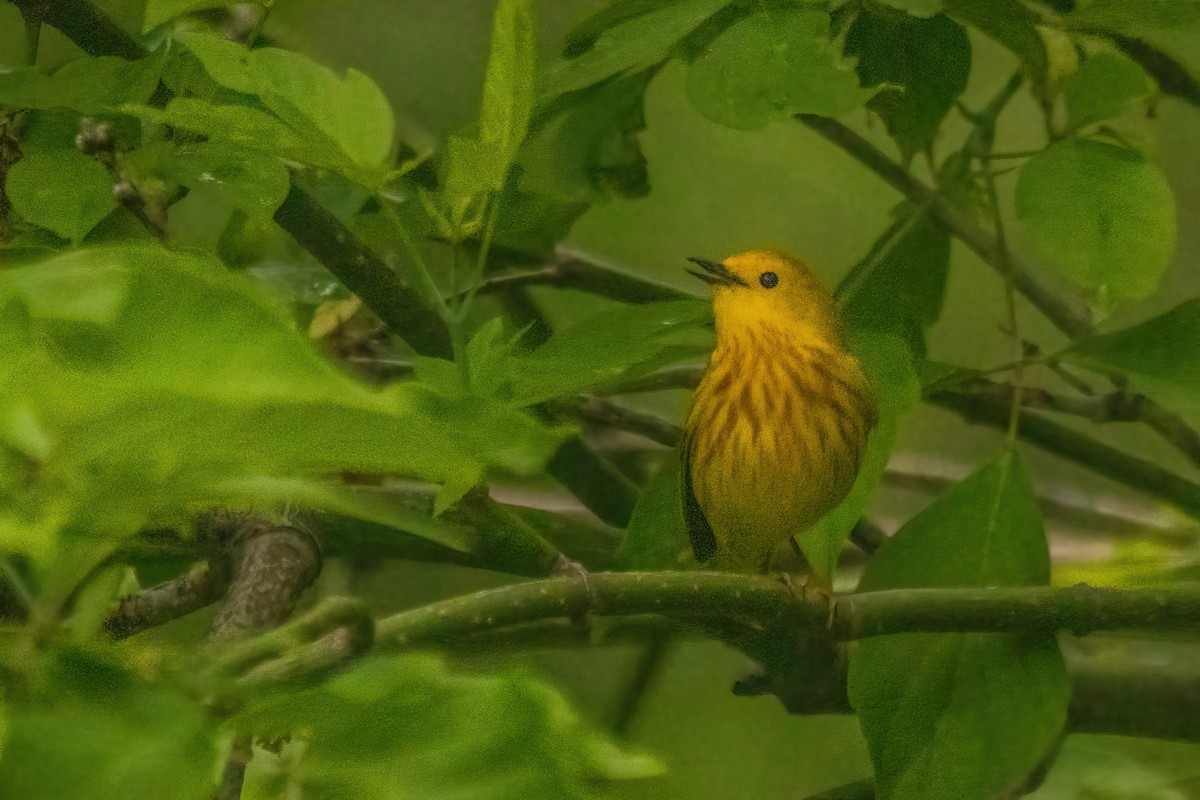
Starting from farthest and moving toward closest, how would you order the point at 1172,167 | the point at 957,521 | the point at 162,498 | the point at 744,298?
the point at 1172,167, the point at 744,298, the point at 957,521, the point at 162,498

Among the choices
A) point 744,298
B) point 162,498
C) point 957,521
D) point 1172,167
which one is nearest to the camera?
point 162,498

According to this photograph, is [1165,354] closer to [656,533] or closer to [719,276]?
[656,533]

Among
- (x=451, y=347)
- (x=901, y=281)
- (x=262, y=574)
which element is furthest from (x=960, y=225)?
(x=262, y=574)

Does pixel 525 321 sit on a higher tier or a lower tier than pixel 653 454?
higher

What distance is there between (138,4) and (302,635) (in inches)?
14.3

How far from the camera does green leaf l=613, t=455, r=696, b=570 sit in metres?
0.48

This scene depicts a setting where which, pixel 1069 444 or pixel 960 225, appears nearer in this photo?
pixel 960 225

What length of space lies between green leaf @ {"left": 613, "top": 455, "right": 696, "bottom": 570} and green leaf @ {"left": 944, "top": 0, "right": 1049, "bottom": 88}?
217mm

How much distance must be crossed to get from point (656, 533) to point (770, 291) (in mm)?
256

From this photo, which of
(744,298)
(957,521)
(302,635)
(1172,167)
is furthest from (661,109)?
(302,635)

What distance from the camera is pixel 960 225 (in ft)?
1.90

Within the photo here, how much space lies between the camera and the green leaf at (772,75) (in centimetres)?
31

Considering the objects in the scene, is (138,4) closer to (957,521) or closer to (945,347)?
(957,521)

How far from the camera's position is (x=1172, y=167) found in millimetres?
840
